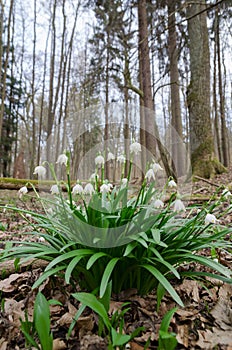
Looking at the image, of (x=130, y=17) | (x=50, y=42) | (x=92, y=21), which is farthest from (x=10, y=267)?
(x=50, y=42)

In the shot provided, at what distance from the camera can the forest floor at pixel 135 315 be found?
1.01 meters

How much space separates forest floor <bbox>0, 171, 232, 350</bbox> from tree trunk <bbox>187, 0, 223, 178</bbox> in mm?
4009

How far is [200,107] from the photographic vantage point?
5137 millimetres

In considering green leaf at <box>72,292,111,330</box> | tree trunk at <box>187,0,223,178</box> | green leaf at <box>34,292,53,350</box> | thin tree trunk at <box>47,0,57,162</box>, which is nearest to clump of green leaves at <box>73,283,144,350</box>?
green leaf at <box>72,292,111,330</box>

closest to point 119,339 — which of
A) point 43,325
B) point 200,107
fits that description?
point 43,325

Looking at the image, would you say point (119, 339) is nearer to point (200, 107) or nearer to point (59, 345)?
point (59, 345)

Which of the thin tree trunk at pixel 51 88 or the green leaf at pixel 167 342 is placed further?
the thin tree trunk at pixel 51 88

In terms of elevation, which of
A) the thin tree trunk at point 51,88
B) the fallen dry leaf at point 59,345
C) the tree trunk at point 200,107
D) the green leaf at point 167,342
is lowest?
the fallen dry leaf at point 59,345

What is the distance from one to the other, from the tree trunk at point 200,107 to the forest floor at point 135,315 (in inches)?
158

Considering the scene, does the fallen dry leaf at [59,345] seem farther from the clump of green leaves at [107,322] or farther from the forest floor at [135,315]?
the clump of green leaves at [107,322]

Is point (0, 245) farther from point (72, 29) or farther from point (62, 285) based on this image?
point (72, 29)

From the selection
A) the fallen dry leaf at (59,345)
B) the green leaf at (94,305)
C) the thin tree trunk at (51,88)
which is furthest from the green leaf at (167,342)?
the thin tree trunk at (51,88)

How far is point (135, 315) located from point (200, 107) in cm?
479

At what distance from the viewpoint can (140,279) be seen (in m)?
1.30
